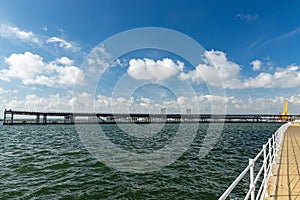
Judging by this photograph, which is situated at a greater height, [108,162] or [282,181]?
[282,181]

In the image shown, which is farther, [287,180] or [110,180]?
[110,180]

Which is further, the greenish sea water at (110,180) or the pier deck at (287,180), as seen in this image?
the greenish sea water at (110,180)

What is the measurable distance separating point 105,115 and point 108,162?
106894 millimetres

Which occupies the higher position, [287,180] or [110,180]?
[287,180]

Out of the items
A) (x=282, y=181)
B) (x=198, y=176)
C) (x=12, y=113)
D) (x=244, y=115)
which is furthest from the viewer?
(x=244, y=115)

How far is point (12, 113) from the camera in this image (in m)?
80.7

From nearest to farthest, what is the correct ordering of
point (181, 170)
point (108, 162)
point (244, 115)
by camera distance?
point (181, 170)
point (108, 162)
point (244, 115)

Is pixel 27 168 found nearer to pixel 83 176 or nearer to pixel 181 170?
pixel 83 176

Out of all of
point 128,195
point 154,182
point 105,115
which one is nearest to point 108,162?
point 154,182

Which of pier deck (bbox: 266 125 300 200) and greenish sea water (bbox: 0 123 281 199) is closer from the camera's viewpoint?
pier deck (bbox: 266 125 300 200)

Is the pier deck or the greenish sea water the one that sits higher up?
the pier deck

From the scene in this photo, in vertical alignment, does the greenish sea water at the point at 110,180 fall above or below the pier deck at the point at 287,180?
below

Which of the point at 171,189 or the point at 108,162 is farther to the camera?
the point at 108,162

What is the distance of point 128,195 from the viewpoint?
7.97 meters
